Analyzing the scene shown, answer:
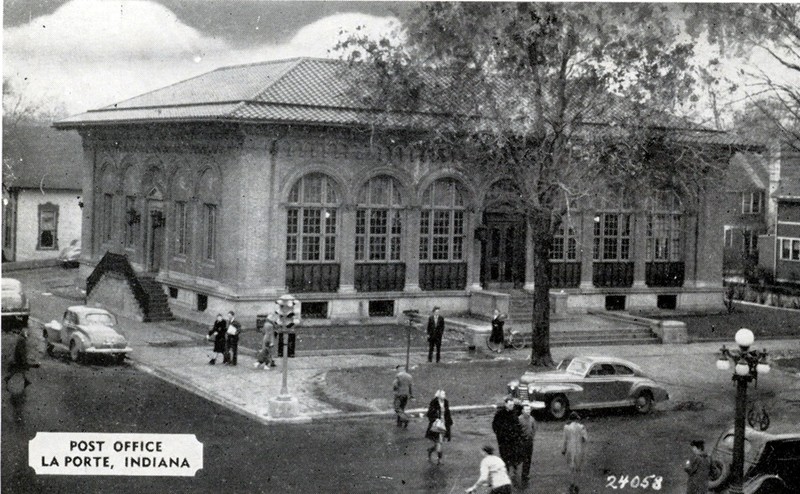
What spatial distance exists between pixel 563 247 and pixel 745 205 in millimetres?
3918

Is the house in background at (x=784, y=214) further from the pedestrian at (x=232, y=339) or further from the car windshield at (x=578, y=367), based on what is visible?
the pedestrian at (x=232, y=339)

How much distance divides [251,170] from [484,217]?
541 centimetres

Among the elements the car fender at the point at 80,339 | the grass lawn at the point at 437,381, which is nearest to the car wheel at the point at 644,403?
the grass lawn at the point at 437,381

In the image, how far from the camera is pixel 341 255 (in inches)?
888

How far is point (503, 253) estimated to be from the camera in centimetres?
2425

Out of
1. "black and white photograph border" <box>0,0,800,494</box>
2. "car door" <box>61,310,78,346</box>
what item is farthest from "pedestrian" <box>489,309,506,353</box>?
"car door" <box>61,310,78,346</box>

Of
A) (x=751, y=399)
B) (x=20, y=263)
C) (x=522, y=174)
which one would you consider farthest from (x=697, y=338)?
(x=20, y=263)

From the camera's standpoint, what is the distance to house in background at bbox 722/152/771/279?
1953 cm

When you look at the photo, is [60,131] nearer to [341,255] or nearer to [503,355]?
[341,255]

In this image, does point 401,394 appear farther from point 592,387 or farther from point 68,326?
point 68,326

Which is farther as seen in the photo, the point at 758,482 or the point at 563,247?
the point at 563,247

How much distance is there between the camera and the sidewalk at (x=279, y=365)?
19.8m

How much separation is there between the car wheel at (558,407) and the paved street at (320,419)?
0.40 meters
